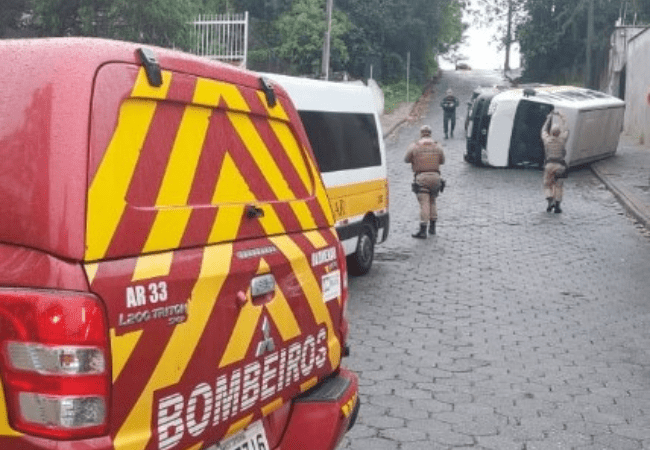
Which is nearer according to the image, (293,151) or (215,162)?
(215,162)

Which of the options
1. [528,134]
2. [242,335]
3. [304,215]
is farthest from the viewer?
[528,134]

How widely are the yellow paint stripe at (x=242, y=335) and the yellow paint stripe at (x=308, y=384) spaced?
0.56 metres

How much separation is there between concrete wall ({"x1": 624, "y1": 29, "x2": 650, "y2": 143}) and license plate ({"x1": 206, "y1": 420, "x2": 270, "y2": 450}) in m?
30.9

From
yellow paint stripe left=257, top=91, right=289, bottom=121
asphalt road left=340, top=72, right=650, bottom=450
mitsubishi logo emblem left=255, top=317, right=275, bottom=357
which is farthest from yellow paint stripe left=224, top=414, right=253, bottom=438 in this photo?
asphalt road left=340, top=72, right=650, bottom=450

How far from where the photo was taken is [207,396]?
3.09m

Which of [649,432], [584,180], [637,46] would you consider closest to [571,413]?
[649,432]

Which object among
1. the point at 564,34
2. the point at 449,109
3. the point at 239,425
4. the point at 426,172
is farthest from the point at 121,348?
the point at 564,34

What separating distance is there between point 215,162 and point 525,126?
23.5 meters

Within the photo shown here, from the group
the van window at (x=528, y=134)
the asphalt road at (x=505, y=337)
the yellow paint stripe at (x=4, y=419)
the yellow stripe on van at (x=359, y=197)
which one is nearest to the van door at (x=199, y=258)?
the yellow paint stripe at (x=4, y=419)

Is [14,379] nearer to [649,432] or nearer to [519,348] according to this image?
[649,432]

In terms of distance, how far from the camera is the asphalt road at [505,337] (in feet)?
19.2

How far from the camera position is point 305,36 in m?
42.5

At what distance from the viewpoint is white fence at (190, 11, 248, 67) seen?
1216 inches

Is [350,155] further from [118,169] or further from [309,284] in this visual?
[118,169]
